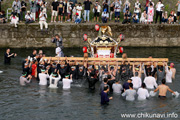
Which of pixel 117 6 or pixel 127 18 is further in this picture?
pixel 127 18

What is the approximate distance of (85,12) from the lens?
3766 centimetres

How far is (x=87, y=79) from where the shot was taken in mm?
24031

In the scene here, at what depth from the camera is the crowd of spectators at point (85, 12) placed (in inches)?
1452

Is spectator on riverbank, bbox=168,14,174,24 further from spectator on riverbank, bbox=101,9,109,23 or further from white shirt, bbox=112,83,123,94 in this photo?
white shirt, bbox=112,83,123,94

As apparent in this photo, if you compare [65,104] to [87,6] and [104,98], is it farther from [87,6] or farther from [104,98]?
[87,6]

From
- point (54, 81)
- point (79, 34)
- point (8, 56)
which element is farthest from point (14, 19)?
point (54, 81)

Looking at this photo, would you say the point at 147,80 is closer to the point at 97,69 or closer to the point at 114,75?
the point at 114,75

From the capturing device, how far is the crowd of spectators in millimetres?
36875

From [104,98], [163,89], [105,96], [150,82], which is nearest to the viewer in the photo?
[105,96]

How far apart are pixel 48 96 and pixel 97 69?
195 inches

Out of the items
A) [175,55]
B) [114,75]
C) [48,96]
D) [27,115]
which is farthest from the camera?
[175,55]

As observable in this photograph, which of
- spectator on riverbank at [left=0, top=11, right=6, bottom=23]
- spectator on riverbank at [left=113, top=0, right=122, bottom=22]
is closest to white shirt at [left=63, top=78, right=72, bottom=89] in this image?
spectator on riverbank at [left=113, top=0, right=122, bottom=22]

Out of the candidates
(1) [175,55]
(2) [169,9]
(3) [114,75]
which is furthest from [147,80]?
(2) [169,9]

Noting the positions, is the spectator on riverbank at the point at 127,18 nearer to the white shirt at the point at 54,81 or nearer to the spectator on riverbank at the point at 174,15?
the spectator on riverbank at the point at 174,15
